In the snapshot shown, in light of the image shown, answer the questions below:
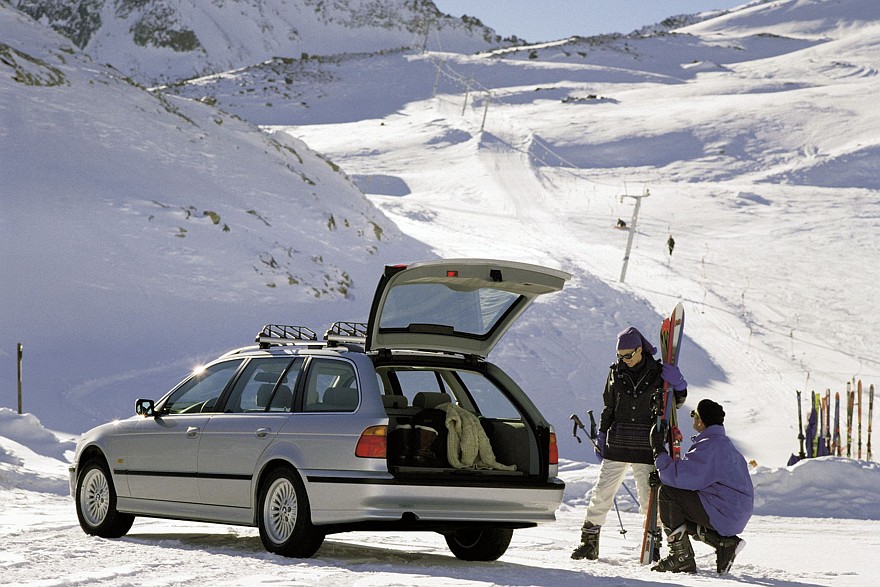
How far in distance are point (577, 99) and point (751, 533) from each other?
70.4 meters

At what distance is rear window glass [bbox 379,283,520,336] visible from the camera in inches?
348

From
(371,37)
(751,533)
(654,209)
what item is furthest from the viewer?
(371,37)

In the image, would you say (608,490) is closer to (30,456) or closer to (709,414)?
(709,414)

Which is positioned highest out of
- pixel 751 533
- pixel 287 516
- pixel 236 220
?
pixel 236 220

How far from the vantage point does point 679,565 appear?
8.03 m

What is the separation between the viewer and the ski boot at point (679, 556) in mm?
8031

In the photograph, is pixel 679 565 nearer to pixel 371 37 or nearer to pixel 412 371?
pixel 412 371

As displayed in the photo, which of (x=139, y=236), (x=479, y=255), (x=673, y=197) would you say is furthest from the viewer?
(x=673, y=197)

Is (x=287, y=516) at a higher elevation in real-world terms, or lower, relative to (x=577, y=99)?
lower

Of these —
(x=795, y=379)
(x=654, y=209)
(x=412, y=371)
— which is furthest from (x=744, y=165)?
(x=412, y=371)

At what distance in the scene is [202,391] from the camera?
30.5ft

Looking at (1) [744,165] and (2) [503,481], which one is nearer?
(2) [503,481]

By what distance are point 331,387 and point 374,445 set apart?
68 centimetres

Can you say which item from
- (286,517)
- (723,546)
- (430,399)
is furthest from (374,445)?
(723,546)
